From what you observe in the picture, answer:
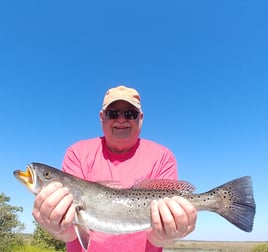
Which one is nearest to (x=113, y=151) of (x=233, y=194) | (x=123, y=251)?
(x=123, y=251)

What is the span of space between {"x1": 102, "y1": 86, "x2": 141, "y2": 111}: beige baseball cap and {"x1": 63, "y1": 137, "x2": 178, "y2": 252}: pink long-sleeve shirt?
2.46 ft

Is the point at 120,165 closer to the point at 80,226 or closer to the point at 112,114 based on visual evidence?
the point at 112,114

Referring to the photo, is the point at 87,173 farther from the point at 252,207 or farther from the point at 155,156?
the point at 252,207

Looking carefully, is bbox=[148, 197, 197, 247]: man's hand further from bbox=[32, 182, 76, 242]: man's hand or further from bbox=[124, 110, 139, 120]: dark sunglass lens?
bbox=[124, 110, 139, 120]: dark sunglass lens

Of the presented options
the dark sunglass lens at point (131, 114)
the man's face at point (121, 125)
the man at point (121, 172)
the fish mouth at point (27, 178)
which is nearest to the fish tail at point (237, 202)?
the man at point (121, 172)

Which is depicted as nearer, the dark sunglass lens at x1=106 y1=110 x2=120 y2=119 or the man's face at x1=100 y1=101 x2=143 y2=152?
the man's face at x1=100 y1=101 x2=143 y2=152

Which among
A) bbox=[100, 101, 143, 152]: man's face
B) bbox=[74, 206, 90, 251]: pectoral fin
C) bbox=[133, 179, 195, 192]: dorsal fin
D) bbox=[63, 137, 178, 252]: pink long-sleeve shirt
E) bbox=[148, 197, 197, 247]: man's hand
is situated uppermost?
bbox=[100, 101, 143, 152]: man's face

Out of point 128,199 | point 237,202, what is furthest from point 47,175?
point 237,202

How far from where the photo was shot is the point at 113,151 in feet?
23.3

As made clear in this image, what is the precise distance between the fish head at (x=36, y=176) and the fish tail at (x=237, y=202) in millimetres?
2259

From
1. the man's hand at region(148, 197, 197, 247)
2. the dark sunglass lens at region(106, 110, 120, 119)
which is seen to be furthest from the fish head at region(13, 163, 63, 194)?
the dark sunglass lens at region(106, 110, 120, 119)

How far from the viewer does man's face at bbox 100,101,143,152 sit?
6992 millimetres

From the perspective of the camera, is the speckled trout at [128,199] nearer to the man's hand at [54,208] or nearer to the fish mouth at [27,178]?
the fish mouth at [27,178]

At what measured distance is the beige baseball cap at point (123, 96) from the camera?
724cm
